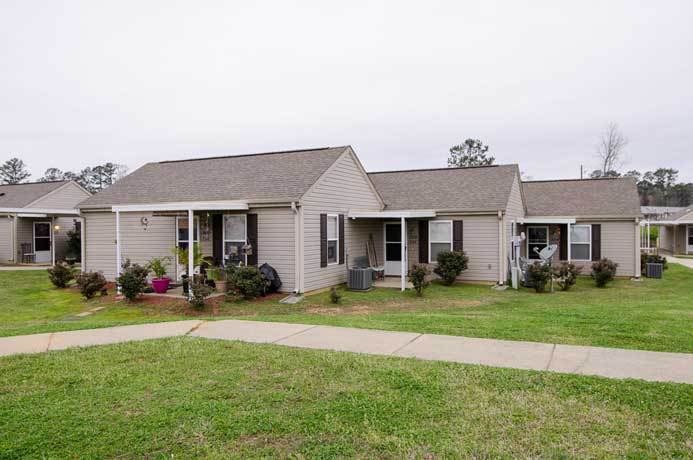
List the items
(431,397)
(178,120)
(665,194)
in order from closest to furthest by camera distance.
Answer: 1. (431,397)
2. (178,120)
3. (665,194)

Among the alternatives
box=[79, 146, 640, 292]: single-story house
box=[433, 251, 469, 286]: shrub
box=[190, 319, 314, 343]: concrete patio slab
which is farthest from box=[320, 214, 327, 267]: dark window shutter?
box=[190, 319, 314, 343]: concrete patio slab

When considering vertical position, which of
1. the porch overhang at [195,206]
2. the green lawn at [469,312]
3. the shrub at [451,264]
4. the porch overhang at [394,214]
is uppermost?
the porch overhang at [195,206]

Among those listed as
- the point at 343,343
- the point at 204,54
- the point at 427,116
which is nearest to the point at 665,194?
the point at 427,116

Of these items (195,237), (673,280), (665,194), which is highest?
(665,194)

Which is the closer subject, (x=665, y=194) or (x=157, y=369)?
(x=157, y=369)

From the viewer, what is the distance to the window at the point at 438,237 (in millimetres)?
16109

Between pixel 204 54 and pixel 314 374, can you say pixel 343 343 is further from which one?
pixel 204 54

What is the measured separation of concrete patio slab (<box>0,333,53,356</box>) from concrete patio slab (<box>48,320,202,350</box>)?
11 cm

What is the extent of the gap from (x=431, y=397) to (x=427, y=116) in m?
23.0

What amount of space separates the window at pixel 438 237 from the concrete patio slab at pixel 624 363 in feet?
34.2

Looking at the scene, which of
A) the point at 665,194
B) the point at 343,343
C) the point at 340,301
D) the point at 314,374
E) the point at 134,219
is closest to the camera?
the point at 314,374

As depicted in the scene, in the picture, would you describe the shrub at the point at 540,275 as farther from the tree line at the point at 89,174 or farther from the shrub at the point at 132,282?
the tree line at the point at 89,174

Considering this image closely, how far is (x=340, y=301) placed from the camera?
39.1 ft

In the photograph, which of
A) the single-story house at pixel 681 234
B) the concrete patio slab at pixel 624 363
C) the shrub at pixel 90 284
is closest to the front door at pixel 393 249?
the shrub at pixel 90 284
